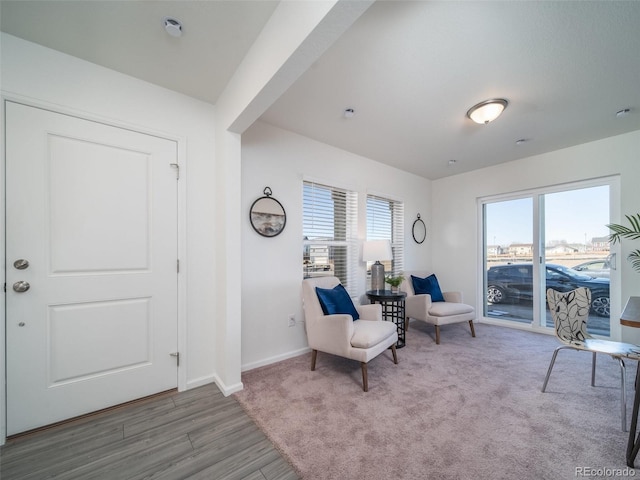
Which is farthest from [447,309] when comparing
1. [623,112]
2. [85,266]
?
[85,266]

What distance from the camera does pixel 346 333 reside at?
2209 mm

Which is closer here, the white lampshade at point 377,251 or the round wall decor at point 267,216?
the round wall decor at point 267,216

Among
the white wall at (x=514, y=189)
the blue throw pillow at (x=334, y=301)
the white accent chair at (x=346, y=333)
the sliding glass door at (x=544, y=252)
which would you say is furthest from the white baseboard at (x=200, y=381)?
the sliding glass door at (x=544, y=252)

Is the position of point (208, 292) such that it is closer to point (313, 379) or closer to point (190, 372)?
point (190, 372)

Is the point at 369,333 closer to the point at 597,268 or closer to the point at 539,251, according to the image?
the point at 539,251

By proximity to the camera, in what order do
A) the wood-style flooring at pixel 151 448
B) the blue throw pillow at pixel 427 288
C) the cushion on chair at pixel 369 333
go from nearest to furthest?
the wood-style flooring at pixel 151 448 < the cushion on chair at pixel 369 333 < the blue throw pillow at pixel 427 288

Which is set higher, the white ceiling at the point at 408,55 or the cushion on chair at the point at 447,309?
the white ceiling at the point at 408,55

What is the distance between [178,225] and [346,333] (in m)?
1.70

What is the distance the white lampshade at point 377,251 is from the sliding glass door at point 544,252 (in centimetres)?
223

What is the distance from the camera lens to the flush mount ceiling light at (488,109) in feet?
7.45

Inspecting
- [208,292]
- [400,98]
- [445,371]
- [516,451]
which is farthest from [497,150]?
[208,292]

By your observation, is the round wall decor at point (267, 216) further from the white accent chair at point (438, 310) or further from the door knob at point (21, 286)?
the white accent chair at point (438, 310)

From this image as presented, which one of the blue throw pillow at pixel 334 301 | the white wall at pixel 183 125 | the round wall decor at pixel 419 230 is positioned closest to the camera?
the white wall at pixel 183 125

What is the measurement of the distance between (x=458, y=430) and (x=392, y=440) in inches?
18.4
